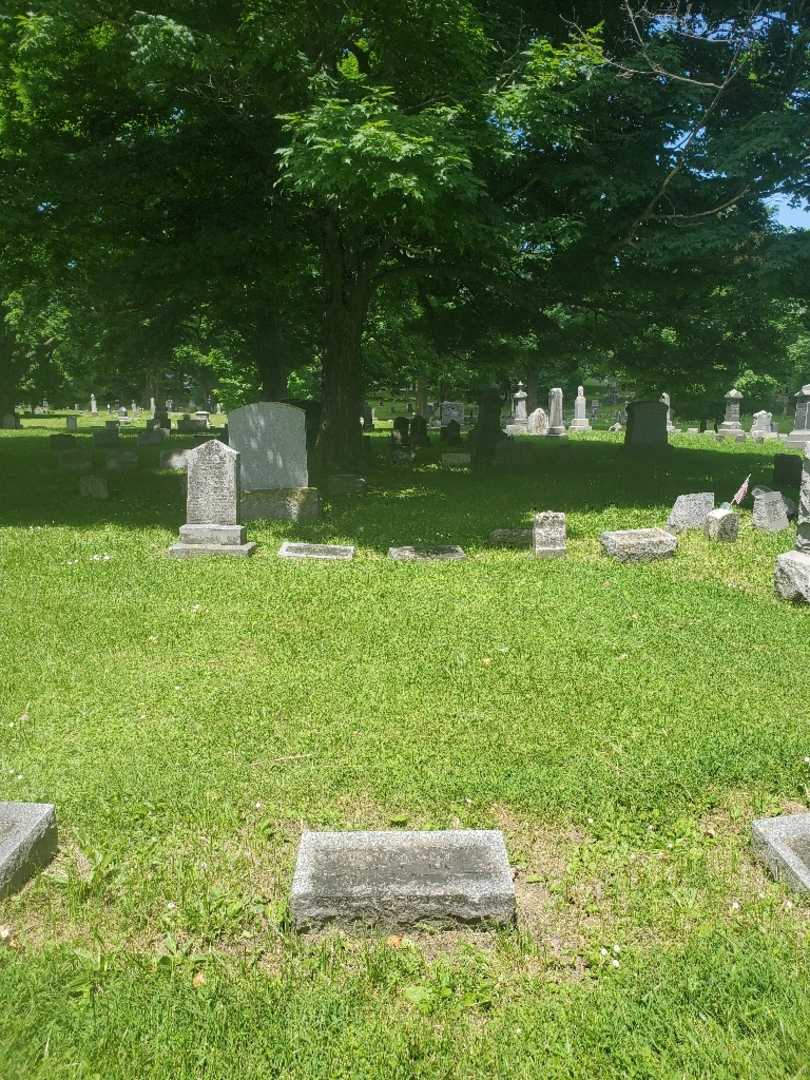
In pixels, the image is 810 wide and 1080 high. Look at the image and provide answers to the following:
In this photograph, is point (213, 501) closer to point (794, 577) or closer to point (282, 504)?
point (282, 504)

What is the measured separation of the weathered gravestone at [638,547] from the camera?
9828mm

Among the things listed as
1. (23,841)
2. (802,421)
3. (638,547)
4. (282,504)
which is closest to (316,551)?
(282,504)

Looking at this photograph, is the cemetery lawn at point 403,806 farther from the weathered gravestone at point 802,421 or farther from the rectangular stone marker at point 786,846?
the weathered gravestone at point 802,421

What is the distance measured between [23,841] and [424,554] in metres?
6.81

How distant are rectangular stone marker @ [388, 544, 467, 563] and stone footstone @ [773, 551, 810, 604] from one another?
145 inches

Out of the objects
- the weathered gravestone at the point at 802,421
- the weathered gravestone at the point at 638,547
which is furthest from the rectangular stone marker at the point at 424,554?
the weathered gravestone at the point at 802,421

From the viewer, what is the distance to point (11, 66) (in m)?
11.4

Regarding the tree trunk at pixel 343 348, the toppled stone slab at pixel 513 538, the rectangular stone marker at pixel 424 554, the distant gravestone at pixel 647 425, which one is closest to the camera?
the rectangular stone marker at pixel 424 554

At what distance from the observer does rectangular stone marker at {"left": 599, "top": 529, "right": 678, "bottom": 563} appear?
983cm

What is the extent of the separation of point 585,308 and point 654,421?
615 centimetres

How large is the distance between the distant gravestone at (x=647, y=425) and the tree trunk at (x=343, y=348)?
31.6ft

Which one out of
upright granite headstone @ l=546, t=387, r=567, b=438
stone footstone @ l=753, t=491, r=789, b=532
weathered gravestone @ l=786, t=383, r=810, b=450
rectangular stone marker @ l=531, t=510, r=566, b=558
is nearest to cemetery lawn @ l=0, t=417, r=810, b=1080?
rectangular stone marker @ l=531, t=510, r=566, b=558

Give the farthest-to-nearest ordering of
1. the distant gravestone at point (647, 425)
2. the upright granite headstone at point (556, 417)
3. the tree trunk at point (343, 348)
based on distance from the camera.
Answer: the upright granite headstone at point (556, 417)
the distant gravestone at point (647, 425)
the tree trunk at point (343, 348)

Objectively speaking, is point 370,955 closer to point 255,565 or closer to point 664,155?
point 255,565
